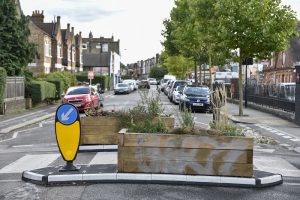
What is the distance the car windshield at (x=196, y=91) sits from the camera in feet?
88.9

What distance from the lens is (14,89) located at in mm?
28891

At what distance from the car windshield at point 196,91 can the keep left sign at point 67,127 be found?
63.7 ft

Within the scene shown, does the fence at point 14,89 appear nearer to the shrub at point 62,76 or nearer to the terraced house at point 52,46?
the shrub at point 62,76

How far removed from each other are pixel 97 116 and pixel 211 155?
416cm

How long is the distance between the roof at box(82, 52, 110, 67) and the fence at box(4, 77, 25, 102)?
6391cm

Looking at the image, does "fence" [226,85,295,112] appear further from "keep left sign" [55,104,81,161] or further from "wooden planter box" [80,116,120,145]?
"keep left sign" [55,104,81,161]

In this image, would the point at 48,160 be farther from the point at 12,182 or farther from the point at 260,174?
the point at 260,174

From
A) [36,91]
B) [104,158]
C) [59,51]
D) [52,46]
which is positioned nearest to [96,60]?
[59,51]

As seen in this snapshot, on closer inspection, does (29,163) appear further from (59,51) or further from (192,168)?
(59,51)

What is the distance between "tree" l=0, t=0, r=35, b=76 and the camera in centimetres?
3222

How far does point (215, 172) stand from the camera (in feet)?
25.0

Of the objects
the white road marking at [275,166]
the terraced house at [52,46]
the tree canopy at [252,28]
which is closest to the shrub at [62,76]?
the terraced house at [52,46]

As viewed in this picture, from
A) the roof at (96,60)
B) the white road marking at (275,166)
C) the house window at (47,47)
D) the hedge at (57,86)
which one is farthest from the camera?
the roof at (96,60)

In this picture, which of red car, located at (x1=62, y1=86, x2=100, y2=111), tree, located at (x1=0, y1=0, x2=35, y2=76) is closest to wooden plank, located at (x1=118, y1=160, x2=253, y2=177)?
red car, located at (x1=62, y1=86, x2=100, y2=111)
